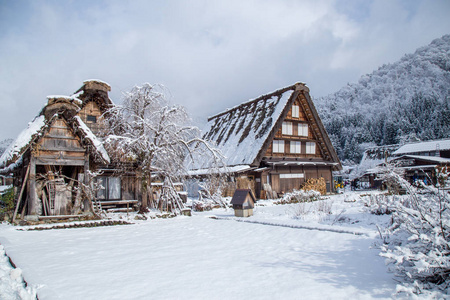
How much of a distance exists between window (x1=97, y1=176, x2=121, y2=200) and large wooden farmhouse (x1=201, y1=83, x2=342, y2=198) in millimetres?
8286

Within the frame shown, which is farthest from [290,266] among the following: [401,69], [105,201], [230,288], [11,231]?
[401,69]

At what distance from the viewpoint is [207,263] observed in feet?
19.9

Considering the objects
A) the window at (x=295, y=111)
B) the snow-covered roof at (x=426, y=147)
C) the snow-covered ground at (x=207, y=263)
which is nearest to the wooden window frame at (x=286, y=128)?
the window at (x=295, y=111)

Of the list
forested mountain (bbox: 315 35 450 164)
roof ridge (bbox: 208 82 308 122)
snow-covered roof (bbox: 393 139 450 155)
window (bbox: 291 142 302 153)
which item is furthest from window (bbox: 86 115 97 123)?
forested mountain (bbox: 315 35 450 164)

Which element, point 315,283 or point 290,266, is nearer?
point 315,283

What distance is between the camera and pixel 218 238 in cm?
871

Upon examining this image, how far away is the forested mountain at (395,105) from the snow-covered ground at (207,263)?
2094 inches

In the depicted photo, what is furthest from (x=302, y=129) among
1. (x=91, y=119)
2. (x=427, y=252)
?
(x=427, y=252)

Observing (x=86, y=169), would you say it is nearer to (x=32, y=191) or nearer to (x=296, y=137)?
(x=32, y=191)

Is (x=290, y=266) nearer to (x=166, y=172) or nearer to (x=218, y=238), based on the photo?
(x=218, y=238)

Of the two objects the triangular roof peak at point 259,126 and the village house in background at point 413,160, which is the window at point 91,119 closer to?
the triangular roof peak at point 259,126

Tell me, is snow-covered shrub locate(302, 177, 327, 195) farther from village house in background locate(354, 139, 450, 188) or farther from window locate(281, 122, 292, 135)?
village house in background locate(354, 139, 450, 188)

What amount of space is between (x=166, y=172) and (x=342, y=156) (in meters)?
55.4

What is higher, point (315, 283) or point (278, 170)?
point (278, 170)
